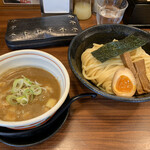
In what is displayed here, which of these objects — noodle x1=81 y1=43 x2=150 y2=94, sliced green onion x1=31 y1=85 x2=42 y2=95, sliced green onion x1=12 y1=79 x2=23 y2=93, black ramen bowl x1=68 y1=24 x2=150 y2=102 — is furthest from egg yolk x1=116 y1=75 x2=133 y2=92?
sliced green onion x1=12 y1=79 x2=23 y2=93

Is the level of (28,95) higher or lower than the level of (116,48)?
lower

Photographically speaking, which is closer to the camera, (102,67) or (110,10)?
(102,67)

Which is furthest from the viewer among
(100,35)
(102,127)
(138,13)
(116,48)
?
(138,13)

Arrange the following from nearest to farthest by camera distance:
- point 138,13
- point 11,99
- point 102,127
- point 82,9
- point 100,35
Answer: point 11,99 → point 102,127 → point 100,35 → point 138,13 → point 82,9

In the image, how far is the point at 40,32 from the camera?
55.4 inches

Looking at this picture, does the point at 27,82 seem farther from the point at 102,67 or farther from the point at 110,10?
the point at 110,10

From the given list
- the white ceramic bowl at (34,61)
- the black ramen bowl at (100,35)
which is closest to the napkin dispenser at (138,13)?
the black ramen bowl at (100,35)

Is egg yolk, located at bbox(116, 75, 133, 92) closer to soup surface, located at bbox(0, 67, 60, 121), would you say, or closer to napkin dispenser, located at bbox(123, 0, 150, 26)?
soup surface, located at bbox(0, 67, 60, 121)

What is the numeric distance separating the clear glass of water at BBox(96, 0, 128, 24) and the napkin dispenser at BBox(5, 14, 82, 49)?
32cm

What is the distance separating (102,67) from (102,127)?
1.60 ft

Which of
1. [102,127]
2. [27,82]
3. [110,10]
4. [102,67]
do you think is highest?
[110,10]

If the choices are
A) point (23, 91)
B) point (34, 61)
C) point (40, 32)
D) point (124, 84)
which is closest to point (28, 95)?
point (23, 91)

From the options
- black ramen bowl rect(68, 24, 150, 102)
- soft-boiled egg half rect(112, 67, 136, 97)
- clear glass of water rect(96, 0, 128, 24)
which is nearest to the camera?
soft-boiled egg half rect(112, 67, 136, 97)

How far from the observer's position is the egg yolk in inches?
38.9
